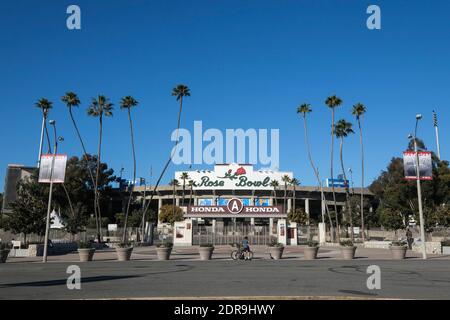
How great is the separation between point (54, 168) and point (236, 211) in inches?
1095

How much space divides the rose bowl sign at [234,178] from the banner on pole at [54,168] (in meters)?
76.3

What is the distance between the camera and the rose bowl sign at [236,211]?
5397 centimetres

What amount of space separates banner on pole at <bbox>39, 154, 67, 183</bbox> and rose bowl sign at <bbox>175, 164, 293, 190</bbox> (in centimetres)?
7630

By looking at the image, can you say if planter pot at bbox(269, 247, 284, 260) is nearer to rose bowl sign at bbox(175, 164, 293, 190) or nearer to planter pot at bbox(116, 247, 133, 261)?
planter pot at bbox(116, 247, 133, 261)

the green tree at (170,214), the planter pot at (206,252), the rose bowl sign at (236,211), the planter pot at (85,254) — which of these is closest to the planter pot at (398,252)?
the planter pot at (206,252)

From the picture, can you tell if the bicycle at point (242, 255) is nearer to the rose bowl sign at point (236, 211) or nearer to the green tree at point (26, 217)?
the green tree at point (26, 217)

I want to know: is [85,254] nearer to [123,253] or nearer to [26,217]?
[123,253]

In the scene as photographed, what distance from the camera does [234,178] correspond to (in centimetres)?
10550

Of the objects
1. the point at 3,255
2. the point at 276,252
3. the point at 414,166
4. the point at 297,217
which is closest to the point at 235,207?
the point at 276,252

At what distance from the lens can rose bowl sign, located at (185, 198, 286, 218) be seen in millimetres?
53969

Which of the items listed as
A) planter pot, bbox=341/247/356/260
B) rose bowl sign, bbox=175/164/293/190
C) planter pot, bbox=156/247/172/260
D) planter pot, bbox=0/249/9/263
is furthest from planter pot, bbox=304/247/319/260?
rose bowl sign, bbox=175/164/293/190
